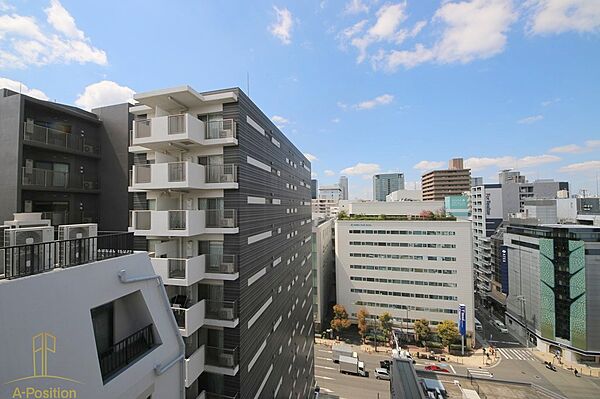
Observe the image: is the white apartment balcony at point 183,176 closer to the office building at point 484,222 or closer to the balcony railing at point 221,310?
the balcony railing at point 221,310

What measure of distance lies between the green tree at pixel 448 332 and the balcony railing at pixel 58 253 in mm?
42190

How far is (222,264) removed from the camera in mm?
10219

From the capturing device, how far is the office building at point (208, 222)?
32.0ft

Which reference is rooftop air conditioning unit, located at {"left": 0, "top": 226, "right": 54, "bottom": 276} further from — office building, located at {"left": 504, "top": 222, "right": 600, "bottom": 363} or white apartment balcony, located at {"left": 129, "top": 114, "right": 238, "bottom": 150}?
office building, located at {"left": 504, "top": 222, "right": 600, "bottom": 363}

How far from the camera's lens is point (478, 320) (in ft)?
155

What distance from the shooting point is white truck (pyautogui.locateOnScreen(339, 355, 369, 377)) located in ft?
104

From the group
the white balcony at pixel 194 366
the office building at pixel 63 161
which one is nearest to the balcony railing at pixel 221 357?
the white balcony at pixel 194 366

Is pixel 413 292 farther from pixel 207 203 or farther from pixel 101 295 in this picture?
pixel 101 295

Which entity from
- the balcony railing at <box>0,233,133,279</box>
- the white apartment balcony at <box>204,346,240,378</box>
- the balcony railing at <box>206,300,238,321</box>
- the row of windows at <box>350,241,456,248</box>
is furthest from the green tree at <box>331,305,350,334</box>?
the balcony railing at <box>0,233,133,279</box>

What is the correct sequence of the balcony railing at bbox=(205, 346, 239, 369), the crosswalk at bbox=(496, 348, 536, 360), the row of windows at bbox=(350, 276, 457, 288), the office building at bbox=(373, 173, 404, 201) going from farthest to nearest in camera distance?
the office building at bbox=(373, 173, 404, 201) < the row of windows at bbox=(350, 276, 457, 288) < the crosswalk at bbox=(496, 348, 536, 360) < the balcony railing at bbox=(205, 346, 239, 369)

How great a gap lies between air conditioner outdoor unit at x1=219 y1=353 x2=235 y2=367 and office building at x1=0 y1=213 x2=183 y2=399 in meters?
3.35

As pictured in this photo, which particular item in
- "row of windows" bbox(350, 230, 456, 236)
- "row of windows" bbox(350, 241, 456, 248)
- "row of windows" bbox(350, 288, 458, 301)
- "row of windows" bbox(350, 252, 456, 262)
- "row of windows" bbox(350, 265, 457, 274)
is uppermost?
"row of windows" bbox(350, 230, 456, 236)

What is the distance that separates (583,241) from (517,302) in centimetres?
1399

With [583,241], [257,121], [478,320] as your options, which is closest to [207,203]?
[257,121]
